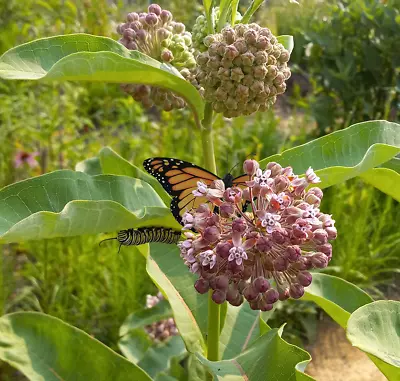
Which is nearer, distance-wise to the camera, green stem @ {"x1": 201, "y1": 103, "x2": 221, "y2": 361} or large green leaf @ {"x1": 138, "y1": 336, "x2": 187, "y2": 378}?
green stem @ {"x1": 201, "y1": 103, "x2": 221, "y2": 361}

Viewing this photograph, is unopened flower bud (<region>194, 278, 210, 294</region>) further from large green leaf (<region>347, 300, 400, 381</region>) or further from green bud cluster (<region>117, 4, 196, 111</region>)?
green bud cluster (<region>117, 4, 196, 111</region>)

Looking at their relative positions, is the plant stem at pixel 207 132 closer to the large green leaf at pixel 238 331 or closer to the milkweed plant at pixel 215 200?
the milkweed plant at pixel 215 200

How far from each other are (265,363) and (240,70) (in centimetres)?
46

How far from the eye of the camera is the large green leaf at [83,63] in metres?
0.77

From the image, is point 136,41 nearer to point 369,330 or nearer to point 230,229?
point 230,229

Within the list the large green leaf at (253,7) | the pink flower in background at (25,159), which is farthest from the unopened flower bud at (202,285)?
the pink flower in background at (25,159)

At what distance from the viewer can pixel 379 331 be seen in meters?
0.77

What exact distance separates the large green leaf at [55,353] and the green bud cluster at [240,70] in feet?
1.79

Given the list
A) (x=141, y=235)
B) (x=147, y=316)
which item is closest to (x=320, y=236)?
(x=141, y=235)

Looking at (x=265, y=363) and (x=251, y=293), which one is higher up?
(x=251, y=293)

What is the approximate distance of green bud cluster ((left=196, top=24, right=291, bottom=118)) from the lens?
2.82 feet

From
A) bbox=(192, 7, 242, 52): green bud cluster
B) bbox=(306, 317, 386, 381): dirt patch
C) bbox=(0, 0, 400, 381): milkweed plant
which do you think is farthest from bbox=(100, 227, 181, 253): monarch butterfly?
bbox=(306, 317, 386, 381): dirt patch

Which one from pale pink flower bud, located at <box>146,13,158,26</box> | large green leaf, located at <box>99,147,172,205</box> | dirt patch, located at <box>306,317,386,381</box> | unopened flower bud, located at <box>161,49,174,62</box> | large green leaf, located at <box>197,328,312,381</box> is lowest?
dirt patch, located at <box>306,317,386,381</box>

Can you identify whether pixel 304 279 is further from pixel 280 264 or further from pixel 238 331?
pixel 238 331
